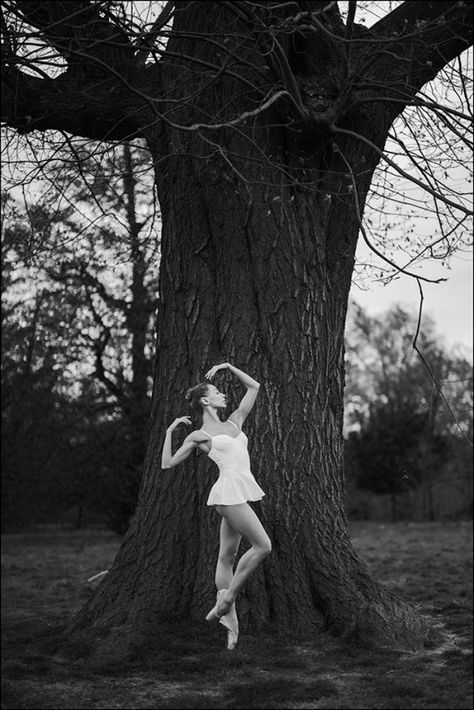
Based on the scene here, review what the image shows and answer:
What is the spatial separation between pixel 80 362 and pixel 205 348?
16.1m

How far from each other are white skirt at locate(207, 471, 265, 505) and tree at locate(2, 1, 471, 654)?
62.1 inches

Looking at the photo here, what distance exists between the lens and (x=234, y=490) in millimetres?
6555

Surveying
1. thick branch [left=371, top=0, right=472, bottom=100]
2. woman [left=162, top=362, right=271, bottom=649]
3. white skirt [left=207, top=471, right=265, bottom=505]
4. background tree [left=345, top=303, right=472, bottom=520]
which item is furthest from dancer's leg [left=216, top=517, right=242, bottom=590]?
background tree [left=345, top=303, right=472, bottom=520]

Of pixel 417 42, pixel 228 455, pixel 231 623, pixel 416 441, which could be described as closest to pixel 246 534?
pixel 228 455

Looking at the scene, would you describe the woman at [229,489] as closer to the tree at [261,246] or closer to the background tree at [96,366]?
the tree at [261,246]

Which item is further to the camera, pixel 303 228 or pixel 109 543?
pixel 109 543

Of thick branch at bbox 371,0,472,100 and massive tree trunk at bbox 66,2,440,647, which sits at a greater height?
thick branch at bbox 371,0,472,100

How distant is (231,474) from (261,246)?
2.86m

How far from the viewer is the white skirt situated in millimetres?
6543

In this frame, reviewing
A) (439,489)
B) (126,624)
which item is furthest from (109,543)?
(126,624)

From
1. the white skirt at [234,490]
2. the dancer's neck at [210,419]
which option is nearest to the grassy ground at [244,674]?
the white skirt at [234,490]

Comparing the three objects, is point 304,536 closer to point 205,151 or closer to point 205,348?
point 205,348

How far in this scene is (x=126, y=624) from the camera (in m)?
7.99

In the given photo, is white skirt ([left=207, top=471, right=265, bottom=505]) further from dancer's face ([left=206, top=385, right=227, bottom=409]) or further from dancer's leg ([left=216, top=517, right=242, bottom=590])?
dancer's face ([left=206, top=385, right=227, bottom=409])
